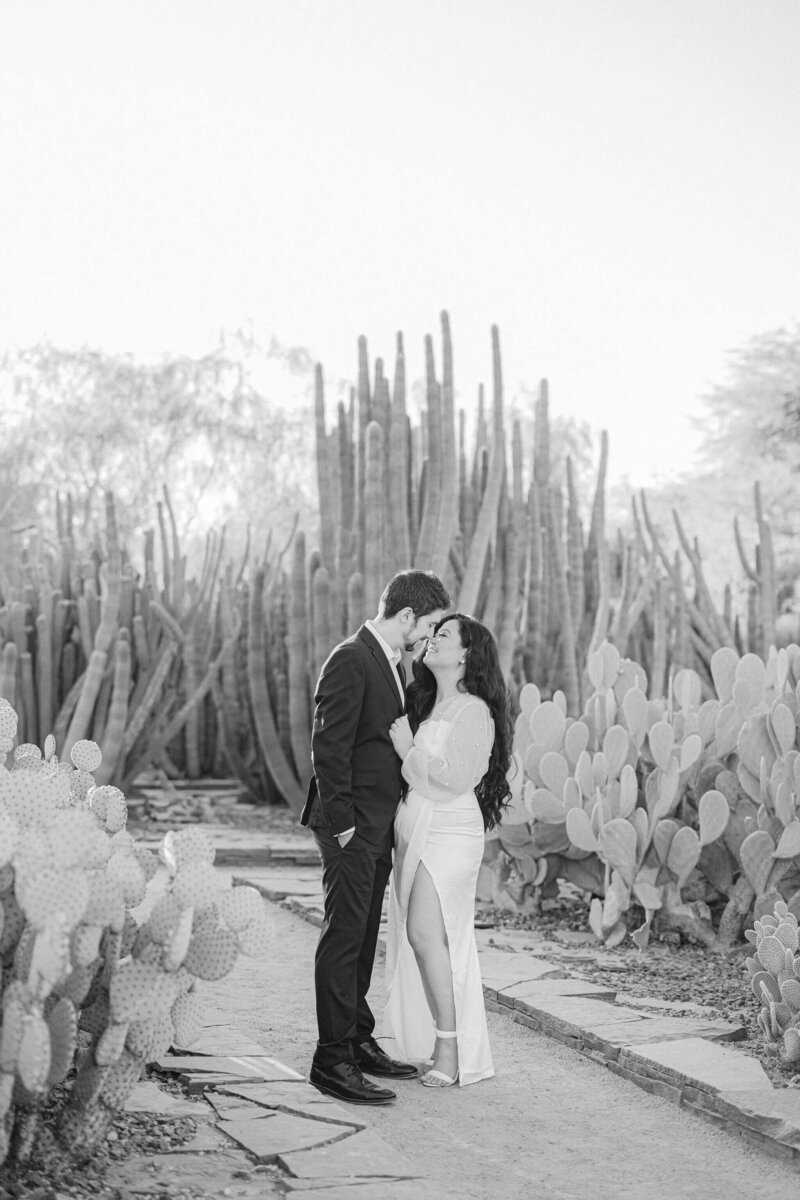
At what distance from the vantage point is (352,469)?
28.7 feet

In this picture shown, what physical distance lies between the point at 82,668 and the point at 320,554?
74.5 inches

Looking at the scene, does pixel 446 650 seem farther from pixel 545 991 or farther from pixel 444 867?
pixel 545 991

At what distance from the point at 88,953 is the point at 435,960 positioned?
136 cm

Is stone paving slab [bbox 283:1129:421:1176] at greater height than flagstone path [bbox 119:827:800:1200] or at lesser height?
greater

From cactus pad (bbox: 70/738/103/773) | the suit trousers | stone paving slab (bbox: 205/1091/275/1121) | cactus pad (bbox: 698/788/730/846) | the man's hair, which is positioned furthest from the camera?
cactus pad (bbox: 698/788/730/846)

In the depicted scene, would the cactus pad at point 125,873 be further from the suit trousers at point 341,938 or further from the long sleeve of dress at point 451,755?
the long sleeve of dress at point 451,755

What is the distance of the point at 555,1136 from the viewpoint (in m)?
3.42

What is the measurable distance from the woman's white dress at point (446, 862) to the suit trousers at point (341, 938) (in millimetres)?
154

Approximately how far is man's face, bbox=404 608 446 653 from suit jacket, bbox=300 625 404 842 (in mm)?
106

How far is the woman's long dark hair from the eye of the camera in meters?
3.97

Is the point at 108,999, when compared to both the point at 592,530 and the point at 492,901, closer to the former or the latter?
the point at 492,901

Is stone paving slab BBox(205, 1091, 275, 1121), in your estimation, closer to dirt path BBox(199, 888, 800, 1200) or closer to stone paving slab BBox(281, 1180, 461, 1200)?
dirt path BBox(199, 888, 800, 1200)

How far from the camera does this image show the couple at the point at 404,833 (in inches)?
143

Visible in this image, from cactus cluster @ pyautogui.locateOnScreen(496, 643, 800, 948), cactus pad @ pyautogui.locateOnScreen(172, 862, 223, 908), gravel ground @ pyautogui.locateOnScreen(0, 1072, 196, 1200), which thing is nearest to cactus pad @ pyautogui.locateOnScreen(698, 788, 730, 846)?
cactus cluster @ pyautogui.locateOnScreen(496, 643, 800, 948)
